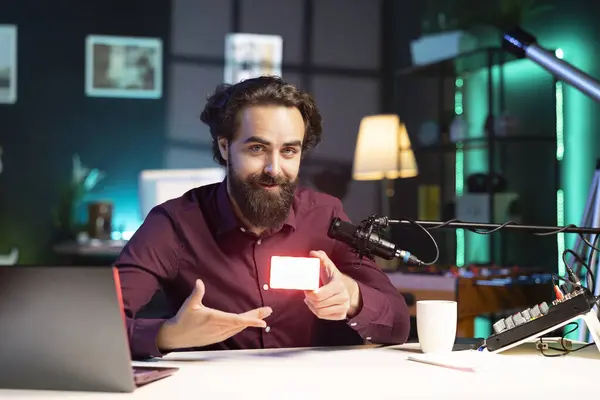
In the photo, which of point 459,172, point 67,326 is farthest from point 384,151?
point 67,326

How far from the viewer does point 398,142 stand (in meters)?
4.76

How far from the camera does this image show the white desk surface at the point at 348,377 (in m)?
1.15

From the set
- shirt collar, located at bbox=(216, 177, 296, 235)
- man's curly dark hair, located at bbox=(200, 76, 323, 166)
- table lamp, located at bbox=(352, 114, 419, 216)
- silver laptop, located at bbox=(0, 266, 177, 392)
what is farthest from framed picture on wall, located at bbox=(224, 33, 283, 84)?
silver laptop, located at bbox=(0, 266, 177, 392)

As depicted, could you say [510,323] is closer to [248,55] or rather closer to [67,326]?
[67,326]

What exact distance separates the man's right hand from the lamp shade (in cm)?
338

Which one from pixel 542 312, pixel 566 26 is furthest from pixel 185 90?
pixel 542 312

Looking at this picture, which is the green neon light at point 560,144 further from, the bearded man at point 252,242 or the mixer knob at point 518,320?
the mixer knob at point 518,320

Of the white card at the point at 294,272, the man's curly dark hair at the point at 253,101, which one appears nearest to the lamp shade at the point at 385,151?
the man's curly dark hair at the point at 253,101

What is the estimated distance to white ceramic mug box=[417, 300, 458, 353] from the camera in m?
1.56

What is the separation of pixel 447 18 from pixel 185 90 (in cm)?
195

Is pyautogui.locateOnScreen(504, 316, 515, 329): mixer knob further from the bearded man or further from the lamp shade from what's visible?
the lamp shade

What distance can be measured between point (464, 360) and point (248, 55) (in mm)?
4388

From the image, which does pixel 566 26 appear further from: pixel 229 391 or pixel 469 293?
pixel 229 391

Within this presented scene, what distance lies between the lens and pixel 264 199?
1.85 metres
